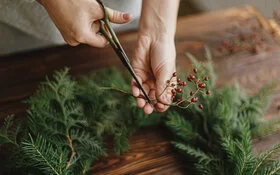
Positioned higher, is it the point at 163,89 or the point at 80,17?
the point at 80,17

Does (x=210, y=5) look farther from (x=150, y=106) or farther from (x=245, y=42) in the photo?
(x=150, y=106)

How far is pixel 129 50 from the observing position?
4.58 ft

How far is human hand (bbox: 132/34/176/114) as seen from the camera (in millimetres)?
929

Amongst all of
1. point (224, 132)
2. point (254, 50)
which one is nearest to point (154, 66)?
point (224, 132)

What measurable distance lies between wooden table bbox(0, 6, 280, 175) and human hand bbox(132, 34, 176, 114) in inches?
7.8

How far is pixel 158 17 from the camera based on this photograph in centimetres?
108

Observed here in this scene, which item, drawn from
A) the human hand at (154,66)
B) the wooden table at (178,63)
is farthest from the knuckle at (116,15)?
the wooden table at (178,63)

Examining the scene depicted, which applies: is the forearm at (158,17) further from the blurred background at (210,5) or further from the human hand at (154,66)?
the blurred background at (210,5)

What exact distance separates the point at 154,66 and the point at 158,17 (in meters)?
0.20

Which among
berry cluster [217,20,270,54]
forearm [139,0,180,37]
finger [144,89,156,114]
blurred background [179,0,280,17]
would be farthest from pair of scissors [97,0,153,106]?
blurred background [179,0,280,17]

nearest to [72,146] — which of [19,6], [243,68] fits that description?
[19,6]

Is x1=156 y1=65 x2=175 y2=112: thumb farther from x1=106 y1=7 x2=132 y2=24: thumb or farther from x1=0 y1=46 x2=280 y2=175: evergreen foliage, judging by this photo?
x1=106 y1=7 x2=132 y2=24: thumb

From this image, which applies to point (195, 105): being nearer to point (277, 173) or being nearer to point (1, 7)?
point (277, 173)

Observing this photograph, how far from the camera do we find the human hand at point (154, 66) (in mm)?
929
